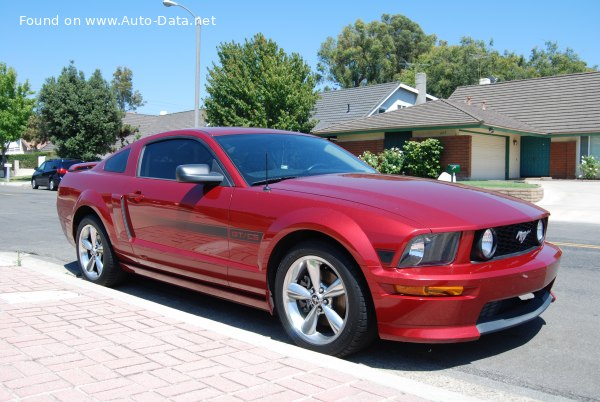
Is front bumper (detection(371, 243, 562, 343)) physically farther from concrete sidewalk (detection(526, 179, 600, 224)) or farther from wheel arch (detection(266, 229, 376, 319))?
concrete sidewalk (detection(526, 179, 600, 224))

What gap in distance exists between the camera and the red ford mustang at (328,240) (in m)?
3.43

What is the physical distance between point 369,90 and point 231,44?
10.2m

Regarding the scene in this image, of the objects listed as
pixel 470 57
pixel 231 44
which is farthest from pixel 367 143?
pixel 470 57

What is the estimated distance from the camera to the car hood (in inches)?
139

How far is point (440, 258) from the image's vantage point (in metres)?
3.44

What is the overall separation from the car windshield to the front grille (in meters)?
1.61

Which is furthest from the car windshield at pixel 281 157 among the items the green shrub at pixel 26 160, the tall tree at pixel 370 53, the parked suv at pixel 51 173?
the tall tree at pixel 370 53

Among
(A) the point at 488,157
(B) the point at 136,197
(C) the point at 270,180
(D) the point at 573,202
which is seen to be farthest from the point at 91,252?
(A) the point at 488,157

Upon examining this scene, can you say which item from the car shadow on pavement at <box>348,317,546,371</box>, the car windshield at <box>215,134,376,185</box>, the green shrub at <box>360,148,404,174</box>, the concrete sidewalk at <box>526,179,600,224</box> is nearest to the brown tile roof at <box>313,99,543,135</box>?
the green shrub at <box>360,148,404,174</box>

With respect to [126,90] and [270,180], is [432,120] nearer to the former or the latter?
[270,180]

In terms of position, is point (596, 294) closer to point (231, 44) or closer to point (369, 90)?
point (231, 44)

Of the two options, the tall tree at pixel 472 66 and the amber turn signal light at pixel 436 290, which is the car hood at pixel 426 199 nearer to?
the amber turn signal light at pixel 436 290

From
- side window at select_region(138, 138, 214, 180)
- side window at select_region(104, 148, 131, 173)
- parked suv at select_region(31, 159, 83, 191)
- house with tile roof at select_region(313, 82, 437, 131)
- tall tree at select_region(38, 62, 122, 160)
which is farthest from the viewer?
tall tree at select_region(38, 62, 122, 160)

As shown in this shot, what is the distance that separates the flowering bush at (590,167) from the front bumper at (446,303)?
25.2 metres
